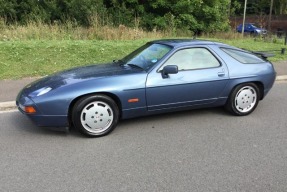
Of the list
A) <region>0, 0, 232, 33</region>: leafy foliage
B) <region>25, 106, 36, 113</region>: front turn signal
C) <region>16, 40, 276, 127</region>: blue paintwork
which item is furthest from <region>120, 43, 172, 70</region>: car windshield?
<region>0, 0, 232, 33</region>: leafy foliage

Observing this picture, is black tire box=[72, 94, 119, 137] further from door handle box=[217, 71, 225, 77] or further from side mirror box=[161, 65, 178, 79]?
door handle box=[217, 71, 225, 77]

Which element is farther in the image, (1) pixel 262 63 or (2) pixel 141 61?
(1) pixel 262 63

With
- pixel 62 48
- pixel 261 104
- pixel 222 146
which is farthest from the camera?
pixel 62 48

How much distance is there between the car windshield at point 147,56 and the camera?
4.63m

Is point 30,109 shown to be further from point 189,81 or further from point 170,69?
point 189,81

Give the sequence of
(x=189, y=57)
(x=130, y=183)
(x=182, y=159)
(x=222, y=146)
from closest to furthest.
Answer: (x=130, y=183)
(x=182, y=159)
(x=222, y=146)
(x=189, y=57)

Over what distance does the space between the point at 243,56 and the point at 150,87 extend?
184cm

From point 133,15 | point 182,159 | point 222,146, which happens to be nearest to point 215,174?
point 182,159

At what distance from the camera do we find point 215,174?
3225 mm

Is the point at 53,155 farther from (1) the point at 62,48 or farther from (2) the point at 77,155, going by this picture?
(1) the point at 62,48

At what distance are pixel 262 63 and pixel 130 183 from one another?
132 inches

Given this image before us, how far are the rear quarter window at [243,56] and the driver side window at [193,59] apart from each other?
13.9 inches

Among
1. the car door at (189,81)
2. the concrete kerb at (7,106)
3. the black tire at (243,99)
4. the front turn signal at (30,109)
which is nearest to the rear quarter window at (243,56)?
the car door at (189,81)

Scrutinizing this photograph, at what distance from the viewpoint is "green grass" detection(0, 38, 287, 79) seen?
7.79 meters
